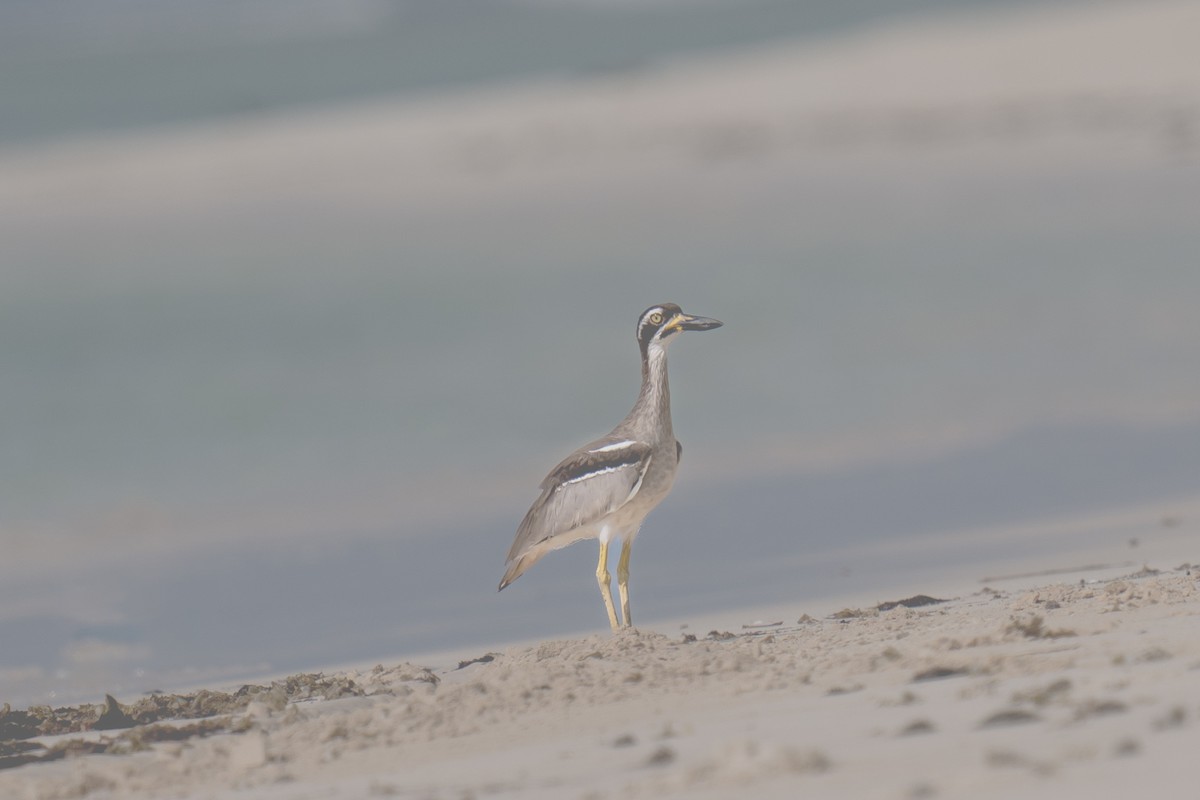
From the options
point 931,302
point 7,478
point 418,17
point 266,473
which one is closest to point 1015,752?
point 266,473

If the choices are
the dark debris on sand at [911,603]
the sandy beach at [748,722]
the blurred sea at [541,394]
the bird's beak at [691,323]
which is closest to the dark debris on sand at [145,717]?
the sandy beach at [748,722]

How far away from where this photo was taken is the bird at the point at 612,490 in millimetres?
9297

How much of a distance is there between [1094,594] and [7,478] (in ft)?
31.2

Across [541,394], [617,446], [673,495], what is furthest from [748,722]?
[541,394]

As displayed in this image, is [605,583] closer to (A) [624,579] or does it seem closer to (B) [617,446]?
(A) [624,579]

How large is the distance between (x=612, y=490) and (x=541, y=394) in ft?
24.5

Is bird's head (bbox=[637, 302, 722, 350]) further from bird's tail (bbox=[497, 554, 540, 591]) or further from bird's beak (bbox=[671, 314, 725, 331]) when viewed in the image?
bird's tail (bbox=[497, 554, 540, 591])

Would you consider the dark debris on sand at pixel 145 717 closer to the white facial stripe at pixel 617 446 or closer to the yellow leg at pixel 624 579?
the yellow leg at pixel 624 579

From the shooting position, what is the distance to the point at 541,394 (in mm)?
16734

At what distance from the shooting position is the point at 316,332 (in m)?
21.2

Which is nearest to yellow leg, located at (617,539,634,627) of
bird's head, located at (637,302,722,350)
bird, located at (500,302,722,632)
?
bird, located at (500,302,722,632)

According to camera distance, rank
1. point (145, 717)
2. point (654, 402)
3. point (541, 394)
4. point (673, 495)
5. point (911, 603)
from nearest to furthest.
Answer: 1. point (145, 717)
2. point (911, 603)
3. point (654, 402)
4. point (673, 495)
5. point (541, 394)

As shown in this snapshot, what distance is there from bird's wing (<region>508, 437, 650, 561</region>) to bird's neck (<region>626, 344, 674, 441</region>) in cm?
14

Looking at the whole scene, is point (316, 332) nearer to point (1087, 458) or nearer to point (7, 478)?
point (7, 478)
